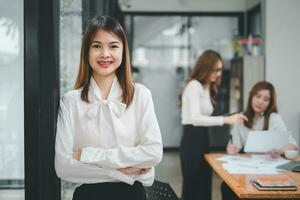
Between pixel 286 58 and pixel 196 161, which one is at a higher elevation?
pixel 286 58

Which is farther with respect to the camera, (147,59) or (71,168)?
(147,59)

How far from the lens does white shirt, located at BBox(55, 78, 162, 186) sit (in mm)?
1625

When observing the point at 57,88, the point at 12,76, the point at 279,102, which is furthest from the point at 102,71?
the point at 279,102

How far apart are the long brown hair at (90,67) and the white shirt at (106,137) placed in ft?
0.08

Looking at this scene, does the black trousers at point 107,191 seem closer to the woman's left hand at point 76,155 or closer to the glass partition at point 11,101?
the woman's left hand at point 76,155

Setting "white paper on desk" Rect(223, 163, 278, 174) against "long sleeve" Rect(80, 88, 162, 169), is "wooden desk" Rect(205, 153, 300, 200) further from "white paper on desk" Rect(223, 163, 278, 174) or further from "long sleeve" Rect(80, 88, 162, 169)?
"long sleeve" Rect(80, 88, 162, 169)

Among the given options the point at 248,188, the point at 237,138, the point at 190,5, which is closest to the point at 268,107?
the point at 237,138

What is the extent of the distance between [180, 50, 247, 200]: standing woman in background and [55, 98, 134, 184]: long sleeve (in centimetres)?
174

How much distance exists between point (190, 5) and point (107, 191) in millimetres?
5663

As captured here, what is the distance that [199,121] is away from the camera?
10.8 ft

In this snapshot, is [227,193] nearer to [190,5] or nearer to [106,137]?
[106,137]

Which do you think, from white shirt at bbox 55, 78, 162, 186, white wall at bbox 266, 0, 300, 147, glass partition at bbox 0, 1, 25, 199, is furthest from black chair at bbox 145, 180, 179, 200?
white wall at bbox 266, 0, 300, 147

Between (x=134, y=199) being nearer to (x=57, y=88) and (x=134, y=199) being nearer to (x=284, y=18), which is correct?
(x=57, y=88)

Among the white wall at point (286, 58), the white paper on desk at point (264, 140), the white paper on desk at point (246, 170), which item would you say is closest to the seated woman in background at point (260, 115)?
the white paper on desk at point (264, 140)
